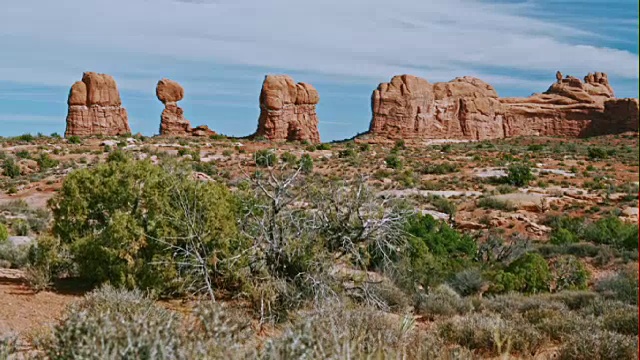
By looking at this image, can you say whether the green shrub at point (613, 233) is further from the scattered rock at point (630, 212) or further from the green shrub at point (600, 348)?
the green shrub at point (600, 348)

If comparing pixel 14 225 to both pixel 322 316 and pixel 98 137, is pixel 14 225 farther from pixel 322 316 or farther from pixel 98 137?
pixel 98 137

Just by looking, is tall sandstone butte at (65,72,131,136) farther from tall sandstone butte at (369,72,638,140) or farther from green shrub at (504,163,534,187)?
green shrub at (504,163,534,187)

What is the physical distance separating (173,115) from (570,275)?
177 ft

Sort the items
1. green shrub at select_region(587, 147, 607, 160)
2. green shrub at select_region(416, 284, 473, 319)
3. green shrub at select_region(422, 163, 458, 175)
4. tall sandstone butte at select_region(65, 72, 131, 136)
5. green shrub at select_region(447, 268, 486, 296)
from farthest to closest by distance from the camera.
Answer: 1. tall sandstone butte at select_region(65, 72, 131, 136)
2. green shrub at select_region(587, 147, 607, 160)
3. green shrub at select_region(422, 163, 458, 175)
4. green shrub at select_region(447, 268, 486, 296)
5. green shrub at select_region(416, 284, 473, 319)

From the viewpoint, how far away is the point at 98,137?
59812mm

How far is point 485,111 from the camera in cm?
8012

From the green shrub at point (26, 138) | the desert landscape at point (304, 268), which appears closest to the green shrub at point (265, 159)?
the desert landscape at point (304, 268)

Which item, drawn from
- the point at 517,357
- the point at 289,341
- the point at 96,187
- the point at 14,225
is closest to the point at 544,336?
the point at 517,357

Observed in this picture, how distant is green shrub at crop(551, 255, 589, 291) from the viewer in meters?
18.1

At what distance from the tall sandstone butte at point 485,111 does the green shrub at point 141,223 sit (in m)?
59.0

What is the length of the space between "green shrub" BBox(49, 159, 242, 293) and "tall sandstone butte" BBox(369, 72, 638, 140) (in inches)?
2325

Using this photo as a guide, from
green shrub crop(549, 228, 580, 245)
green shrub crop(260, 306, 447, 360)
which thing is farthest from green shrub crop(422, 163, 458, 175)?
green shrub crop(260, 306, 447, 360)

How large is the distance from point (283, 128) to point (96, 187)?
5407 centimetres

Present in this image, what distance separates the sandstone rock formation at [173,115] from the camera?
220 ft
